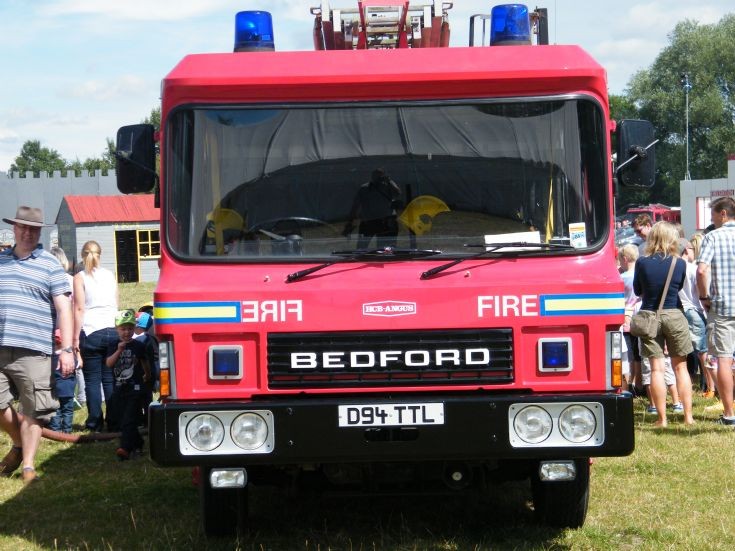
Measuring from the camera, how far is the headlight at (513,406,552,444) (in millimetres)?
5566

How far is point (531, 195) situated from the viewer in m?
5.87

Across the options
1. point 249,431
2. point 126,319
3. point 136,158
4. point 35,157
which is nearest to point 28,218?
point 126,319

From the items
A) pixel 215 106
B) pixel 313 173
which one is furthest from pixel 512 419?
pixel 215 106

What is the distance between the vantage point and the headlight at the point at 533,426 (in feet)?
18.3

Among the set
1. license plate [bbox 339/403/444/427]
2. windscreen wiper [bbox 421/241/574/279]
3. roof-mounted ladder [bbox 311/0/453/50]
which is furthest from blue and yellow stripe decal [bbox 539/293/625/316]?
roof-mounted ladder [bbox 311/0/453/50]

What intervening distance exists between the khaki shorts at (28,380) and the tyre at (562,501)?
3.76 metres

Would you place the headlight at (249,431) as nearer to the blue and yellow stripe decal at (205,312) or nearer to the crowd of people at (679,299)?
the blue and yellow stripe decal at (205,312)

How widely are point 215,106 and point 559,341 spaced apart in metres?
2.12

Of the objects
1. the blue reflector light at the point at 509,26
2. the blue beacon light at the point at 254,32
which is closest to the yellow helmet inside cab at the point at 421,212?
the blue reflector light at the point at 509,26

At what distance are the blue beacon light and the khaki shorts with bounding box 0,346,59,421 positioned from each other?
313 cm

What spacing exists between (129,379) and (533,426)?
4.89 meters

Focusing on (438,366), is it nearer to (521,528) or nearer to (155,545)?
(521,528)

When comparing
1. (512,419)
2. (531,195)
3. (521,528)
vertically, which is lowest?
(521,528)

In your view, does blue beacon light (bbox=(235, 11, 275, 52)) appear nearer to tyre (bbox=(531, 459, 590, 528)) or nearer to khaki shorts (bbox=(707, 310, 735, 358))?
tyre (bbox=(531, 459, 590, 528))
